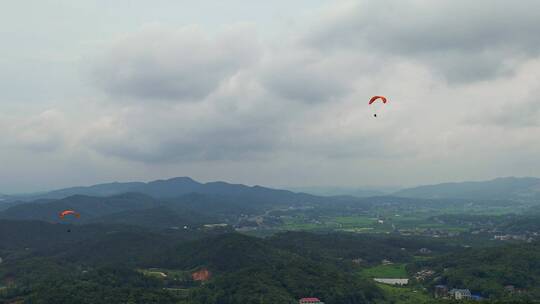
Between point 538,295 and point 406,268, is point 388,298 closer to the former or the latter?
point 538,295

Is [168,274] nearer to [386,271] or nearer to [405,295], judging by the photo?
[405,295]

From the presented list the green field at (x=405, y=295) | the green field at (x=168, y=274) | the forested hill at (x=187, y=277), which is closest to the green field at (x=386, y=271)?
the forested hill at (x=187, y=277)

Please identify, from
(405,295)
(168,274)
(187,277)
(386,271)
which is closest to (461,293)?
(405,295)

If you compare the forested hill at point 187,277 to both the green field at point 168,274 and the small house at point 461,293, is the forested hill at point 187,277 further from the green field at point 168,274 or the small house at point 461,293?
the small house at point 461,293

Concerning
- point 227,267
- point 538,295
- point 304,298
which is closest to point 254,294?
point 304,298

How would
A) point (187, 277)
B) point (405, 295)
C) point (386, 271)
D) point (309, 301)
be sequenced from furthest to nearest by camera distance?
point (386, 271), point (187, 277), point (405, 295), point (309, 301)

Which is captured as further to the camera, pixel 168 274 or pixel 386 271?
pixel 386 271

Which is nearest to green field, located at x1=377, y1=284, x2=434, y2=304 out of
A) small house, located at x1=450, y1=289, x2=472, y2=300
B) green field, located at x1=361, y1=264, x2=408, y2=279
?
small house, located at x1=450, y1=289, x2=472, y2=300

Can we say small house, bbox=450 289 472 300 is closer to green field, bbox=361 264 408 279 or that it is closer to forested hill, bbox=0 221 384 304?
forested hill, bbox=0 221 384 304
